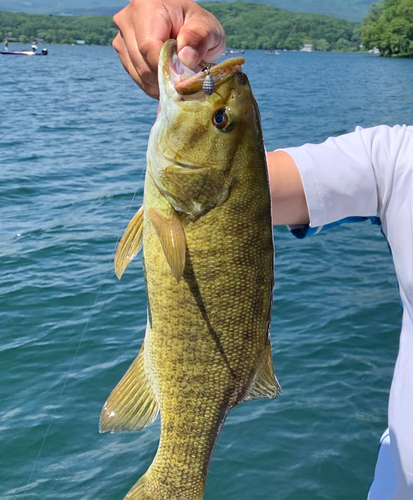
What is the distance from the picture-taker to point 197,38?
1.93 m

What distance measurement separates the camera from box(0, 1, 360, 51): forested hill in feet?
498

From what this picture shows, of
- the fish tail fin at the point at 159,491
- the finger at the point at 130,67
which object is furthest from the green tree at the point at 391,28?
the fish tail fin at the point at 159,491

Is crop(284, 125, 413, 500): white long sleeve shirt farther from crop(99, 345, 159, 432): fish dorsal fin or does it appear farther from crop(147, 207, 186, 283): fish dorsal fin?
crop(99, 345, 159, 432): fish dorsal fin

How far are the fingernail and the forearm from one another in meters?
0.68

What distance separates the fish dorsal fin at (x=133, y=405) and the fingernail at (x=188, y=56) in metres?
1.07

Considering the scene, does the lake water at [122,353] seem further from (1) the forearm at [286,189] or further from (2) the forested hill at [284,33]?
(2) the forested hill at [284,33]

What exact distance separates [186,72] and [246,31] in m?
177

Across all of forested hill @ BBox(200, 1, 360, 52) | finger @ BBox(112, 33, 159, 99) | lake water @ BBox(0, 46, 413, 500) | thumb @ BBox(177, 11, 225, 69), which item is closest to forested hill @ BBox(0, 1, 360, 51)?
forested hill @ BBox(200, 1, 360, 52)

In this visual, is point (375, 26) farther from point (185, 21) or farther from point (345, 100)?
point (185, 21)

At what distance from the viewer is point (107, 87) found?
39844mm

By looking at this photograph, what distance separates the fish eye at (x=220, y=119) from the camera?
195 centimetres

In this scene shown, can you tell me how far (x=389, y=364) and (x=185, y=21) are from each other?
5966 mm

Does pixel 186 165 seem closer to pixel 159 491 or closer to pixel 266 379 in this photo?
pixel 266 379

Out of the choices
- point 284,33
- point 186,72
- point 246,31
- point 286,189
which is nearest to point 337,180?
point 286,189
